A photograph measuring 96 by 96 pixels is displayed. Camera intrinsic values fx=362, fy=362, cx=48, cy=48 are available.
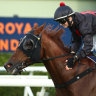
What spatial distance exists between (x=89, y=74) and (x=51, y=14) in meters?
10.4

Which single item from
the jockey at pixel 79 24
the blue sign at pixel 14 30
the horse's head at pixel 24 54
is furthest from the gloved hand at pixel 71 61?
the blue sign at pixel 14 30

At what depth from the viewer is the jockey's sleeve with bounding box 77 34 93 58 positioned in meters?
4.17

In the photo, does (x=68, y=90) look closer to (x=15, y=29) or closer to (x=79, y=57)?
(x=79, y=57)

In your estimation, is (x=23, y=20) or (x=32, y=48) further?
(x=23, y=20)

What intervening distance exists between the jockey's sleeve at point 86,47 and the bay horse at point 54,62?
0.14m

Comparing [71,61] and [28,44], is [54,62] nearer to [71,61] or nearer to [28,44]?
[71,61]

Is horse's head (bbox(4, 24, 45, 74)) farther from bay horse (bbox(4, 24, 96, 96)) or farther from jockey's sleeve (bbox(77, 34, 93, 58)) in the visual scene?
jockey's sleeve (bbox(77, 34, 93, 58))

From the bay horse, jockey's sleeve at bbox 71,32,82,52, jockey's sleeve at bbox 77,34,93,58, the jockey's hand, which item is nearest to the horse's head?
the bay horse

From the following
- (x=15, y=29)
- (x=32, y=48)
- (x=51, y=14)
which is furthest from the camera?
(x=51, y=14)

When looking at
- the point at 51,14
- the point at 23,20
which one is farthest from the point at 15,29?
the point at 51,14

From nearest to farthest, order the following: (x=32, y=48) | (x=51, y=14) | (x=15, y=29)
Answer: (x=32, y=48) → (x=15, y=29) → (x=51, y=14)

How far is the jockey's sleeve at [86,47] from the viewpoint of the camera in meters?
4.17

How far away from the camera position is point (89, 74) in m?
4.21

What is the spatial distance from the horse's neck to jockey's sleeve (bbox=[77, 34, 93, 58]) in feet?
0.79
